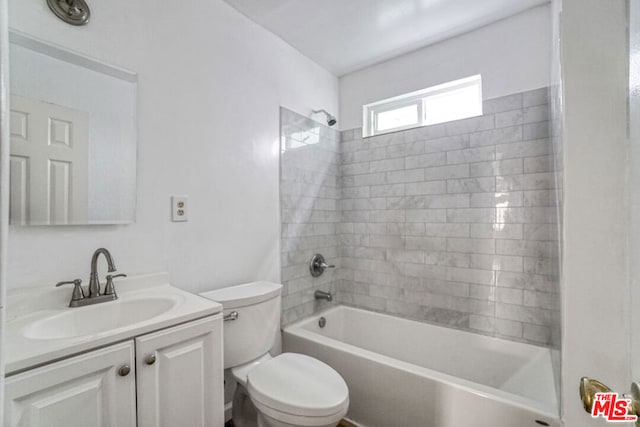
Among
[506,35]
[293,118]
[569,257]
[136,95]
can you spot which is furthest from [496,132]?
[136,95]

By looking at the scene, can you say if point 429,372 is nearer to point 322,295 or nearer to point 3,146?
point 322,295

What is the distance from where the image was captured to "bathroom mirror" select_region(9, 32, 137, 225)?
1071 mm

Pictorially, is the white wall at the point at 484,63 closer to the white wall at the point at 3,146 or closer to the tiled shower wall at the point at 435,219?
the tiled shower wall at the point at 435,219

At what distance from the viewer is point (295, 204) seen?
2248 millimetres

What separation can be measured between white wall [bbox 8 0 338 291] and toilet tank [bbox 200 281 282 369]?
0.78 ft

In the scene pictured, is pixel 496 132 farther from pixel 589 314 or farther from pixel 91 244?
pixel 91 244

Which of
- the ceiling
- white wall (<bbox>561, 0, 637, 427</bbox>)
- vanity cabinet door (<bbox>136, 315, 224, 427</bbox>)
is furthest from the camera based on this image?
the ceiling

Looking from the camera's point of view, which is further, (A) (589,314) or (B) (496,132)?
(B) (496,132)

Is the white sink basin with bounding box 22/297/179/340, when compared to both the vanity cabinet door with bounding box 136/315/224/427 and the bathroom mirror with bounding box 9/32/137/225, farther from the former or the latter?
the bathroom mirror with bounding box 9/32/137/225

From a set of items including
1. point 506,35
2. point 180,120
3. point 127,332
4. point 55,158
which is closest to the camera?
point 127,332

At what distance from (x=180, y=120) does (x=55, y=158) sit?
577mm

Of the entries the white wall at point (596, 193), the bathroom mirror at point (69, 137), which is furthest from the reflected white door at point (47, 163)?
the white wall at point (596, 193)

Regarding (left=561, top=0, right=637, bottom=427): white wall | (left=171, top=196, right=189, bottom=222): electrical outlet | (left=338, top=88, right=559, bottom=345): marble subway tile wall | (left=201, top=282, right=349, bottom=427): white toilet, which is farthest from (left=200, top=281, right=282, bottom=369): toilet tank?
(left=561, top=0, right=637, bottom=427): white wall

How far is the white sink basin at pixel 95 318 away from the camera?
998 millimetres
